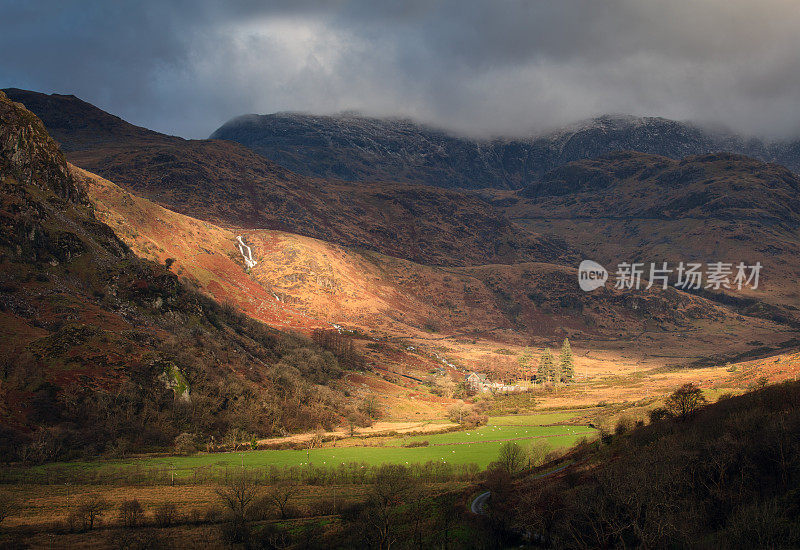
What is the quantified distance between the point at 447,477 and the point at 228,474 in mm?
25102

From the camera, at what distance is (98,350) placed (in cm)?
6588

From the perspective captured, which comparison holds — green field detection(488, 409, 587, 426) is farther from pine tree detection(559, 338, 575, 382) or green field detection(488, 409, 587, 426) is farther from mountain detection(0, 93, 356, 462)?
pine tree detection(559, 338, 575, 382)

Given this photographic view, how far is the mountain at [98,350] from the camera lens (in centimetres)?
5794

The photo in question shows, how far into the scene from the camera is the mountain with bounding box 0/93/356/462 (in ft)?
190

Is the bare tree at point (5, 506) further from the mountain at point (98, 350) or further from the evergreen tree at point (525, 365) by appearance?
the evergreen tree at point (525, 365)

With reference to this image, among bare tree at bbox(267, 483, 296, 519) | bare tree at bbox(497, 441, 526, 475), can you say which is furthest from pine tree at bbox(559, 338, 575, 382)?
bare tree at bbox(267, 483, 296, 519)

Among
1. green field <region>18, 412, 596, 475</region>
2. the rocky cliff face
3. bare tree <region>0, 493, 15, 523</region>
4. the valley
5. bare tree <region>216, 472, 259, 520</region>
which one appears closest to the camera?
bare tree <region>0, 493, 15, 523</region>

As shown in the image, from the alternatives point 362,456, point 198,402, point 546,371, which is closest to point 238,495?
point 362,456

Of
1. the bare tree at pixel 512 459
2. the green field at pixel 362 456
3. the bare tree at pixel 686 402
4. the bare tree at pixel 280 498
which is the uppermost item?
the bare tree at pixel 686 402

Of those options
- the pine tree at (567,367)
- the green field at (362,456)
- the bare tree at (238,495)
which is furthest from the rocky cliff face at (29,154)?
the pine tree at (567,367)

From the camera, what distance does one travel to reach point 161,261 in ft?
421

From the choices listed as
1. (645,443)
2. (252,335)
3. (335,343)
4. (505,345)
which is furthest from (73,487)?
(505,345)

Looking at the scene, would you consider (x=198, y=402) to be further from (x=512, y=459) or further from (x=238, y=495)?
(x=512, y=459)

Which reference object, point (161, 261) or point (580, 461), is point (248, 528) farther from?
point (161, 261)
